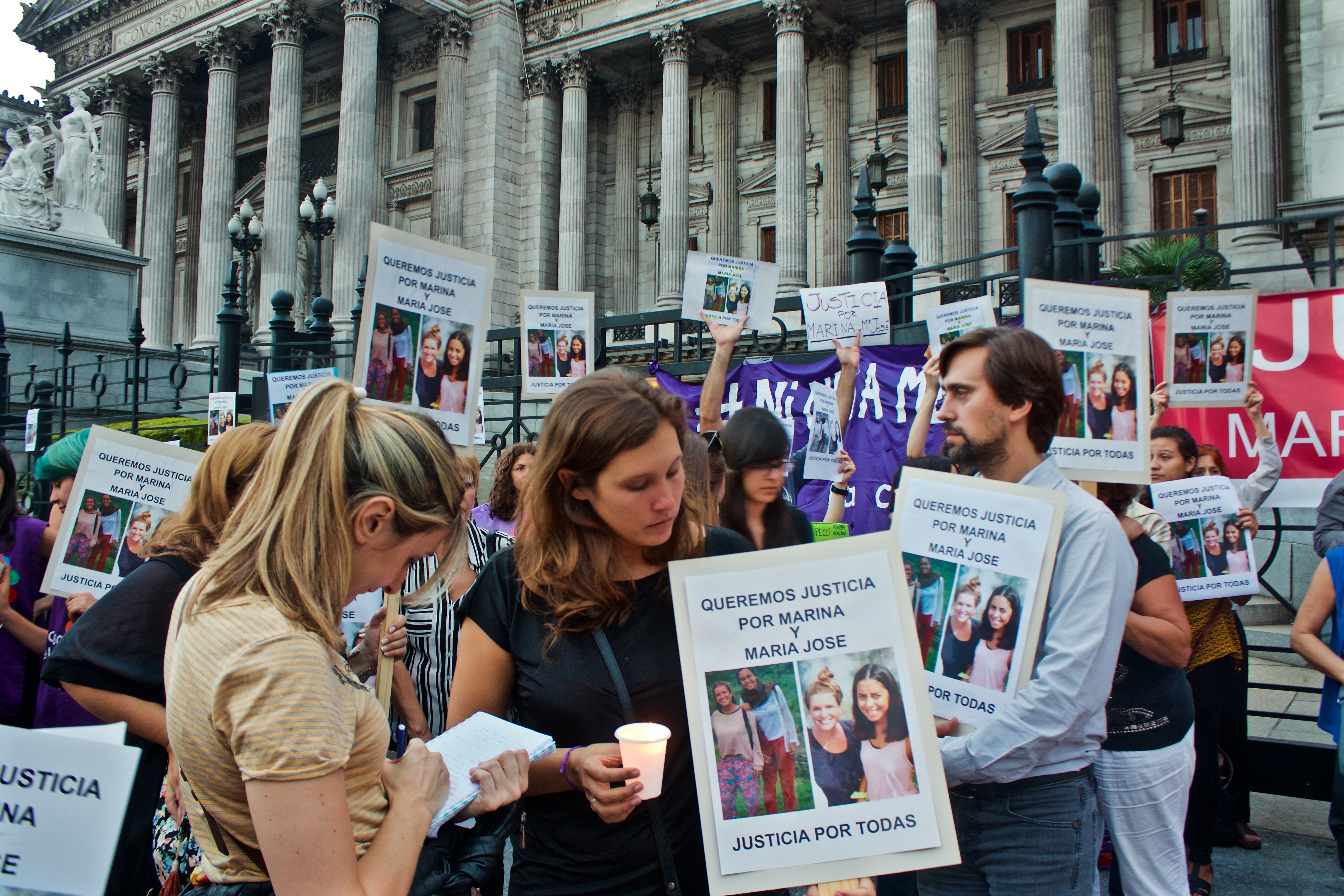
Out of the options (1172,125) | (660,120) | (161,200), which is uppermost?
(660,120)

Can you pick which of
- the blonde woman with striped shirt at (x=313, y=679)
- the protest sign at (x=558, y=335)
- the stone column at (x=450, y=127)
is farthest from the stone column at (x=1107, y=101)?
the blonde woman with striped shirt at (x=313, y=679)

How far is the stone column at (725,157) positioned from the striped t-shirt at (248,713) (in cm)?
2736

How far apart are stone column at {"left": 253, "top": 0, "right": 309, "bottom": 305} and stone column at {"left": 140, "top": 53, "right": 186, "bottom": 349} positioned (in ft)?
15.2

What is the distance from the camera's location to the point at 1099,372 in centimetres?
397

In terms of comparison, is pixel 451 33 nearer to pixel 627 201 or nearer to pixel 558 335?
pixel 627 201

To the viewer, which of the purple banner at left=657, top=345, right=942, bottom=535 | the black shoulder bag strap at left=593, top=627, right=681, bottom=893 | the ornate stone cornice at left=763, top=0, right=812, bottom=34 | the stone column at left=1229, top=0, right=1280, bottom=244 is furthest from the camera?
the ornate stone cornice at left=763, top=0, right=812, bottom=34

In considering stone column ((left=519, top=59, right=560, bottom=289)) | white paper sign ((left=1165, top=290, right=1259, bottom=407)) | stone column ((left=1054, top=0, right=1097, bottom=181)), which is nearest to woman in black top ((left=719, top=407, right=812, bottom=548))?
white paper sign ((left=1165, top=290, right=1259, bottom=407))

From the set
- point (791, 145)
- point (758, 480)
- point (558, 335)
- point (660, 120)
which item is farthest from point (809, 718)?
point (660, 120)

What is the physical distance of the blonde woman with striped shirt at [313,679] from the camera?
1.52 meters

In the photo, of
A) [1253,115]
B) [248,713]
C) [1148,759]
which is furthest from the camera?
[1253,115]

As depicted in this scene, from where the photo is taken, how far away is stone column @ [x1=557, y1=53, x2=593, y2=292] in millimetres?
28172

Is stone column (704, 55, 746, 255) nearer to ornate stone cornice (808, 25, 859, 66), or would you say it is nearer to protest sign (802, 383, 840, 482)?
ornate stone cornice (808, 25, 859, 66)

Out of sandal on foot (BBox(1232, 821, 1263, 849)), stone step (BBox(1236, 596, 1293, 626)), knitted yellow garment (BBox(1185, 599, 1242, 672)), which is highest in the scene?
knitted yellow garment (BBox(1185, 599, 1242, 672))

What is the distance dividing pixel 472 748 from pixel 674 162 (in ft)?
84.3
